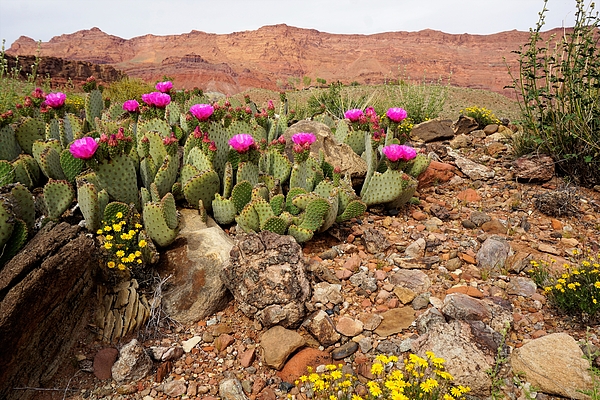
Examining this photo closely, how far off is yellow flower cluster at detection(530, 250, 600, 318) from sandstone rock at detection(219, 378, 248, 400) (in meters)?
2.25

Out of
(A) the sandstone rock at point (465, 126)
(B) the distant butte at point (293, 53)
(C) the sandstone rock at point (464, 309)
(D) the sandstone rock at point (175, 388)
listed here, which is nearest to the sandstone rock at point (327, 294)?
(C) the sandstone rock at point (464, 309)

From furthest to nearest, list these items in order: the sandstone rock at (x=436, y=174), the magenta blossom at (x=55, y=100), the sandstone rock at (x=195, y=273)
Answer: the sandstone rock at (x=436, y=174) → the magenta blossom at (x=55, y=100) → the sandstone rock at (x=195, y=273)

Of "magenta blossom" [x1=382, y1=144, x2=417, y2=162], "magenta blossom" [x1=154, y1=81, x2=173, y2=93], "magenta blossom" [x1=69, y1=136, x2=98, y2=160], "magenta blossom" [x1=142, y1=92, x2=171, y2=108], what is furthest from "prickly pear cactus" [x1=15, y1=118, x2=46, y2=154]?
"magenta blossom" [x1=382, y1=144, x2=417, y2=162]

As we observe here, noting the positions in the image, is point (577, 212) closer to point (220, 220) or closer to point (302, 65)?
point (220, 220)

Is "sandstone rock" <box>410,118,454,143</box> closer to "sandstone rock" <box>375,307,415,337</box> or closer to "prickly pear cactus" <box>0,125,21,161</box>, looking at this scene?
"sandstone rock" <box>375,307,415,337</box>

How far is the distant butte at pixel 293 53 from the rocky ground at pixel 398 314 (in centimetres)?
6733

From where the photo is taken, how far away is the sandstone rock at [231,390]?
232 centimetres

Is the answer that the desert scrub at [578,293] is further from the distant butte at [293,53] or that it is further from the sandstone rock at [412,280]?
the distant butte at [293,53]

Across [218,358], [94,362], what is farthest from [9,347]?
[218,358]

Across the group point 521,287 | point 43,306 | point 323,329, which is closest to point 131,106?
point 43,306

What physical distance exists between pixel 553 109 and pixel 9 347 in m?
5.99

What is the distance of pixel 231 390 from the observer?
2.34 m

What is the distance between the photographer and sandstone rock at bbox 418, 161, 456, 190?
499cm

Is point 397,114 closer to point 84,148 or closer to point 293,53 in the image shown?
point 84,148
